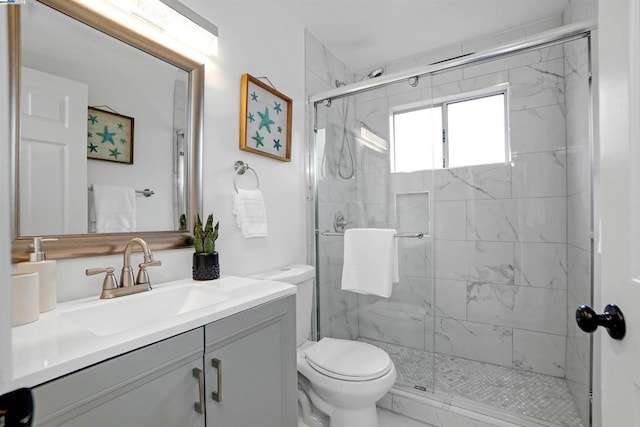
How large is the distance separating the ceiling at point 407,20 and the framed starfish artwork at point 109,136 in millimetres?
1343

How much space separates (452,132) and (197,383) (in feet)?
7.45

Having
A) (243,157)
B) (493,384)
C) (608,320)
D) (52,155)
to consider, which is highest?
(243,157)

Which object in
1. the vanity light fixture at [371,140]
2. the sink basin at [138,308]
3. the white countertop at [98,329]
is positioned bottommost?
the sink basin at [138,308]

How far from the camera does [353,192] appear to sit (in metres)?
2.05

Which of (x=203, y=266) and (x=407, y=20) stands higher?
(x=407, y=20)

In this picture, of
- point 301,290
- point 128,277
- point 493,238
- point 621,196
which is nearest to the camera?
point 621,196

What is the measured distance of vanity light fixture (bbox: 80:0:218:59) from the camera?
106cm

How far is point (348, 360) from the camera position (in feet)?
4.83

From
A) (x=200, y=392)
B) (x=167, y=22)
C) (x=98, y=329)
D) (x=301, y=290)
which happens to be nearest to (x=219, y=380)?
(x=200, y=392)

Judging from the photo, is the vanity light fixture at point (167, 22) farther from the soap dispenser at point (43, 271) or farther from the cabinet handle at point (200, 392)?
the cabinet handle at point (200, 392)

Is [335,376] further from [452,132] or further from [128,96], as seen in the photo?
[452,132]

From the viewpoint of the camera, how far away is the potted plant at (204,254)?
1.20 metres

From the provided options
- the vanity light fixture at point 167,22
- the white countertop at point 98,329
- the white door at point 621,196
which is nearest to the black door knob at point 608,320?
the white door at point 621,196

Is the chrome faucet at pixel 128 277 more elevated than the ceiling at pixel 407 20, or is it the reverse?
the ceiling at pixel 407 20
